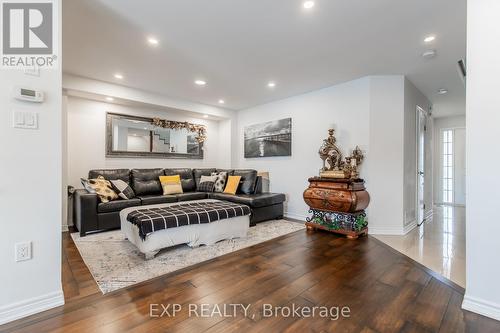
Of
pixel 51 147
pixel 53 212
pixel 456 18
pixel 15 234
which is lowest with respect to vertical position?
pixel 15 234

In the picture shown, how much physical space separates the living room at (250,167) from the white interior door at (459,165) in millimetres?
1488

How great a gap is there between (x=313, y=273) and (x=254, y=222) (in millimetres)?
1983

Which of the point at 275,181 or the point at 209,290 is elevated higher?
the point at 275,181

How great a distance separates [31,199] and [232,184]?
11.3 feet

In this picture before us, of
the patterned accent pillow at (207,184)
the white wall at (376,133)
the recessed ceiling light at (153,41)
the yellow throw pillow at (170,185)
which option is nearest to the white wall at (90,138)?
the yellow throw pillow at (170,185)

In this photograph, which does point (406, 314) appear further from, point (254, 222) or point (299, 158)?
point (299, 158)

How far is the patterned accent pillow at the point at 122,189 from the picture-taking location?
159 inches

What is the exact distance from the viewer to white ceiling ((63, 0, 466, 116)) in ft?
7.18

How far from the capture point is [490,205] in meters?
1.72

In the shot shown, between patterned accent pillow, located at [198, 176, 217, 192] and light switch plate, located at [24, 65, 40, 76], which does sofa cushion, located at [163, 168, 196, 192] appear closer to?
patterned accent pillow, located at [198, 176, 217, 192]

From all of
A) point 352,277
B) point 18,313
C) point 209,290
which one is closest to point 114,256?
point 18,313

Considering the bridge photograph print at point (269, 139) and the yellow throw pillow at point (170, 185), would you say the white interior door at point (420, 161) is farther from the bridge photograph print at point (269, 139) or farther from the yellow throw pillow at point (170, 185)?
the yellow throw pillow at point (170, 185)

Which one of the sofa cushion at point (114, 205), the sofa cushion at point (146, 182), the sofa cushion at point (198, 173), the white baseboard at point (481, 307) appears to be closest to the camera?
the white baseboard at point (481, 307)

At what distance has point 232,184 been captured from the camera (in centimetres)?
493
